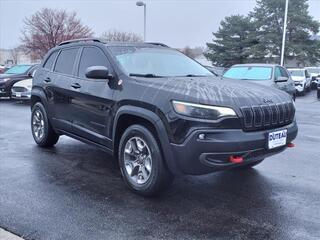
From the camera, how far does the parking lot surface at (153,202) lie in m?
3.60

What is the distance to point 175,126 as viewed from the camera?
3.86 meters

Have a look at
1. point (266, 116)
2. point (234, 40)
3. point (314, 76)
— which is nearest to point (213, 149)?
point (266, 116)

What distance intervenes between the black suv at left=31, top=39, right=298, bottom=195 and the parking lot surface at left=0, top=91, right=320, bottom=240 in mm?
420

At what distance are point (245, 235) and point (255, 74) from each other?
8.56m

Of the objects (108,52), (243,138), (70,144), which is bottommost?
(70,144)

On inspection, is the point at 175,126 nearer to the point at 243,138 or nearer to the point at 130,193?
the point at 243,138

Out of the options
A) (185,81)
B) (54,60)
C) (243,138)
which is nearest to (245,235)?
(243,138)

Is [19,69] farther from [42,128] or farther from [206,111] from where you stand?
[206,111]

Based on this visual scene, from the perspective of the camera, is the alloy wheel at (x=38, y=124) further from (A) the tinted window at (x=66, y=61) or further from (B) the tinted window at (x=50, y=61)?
(A) the tinted window at (x=66, y=61)

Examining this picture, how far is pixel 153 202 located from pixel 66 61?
289cm

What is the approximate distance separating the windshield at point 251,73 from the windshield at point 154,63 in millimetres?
5931

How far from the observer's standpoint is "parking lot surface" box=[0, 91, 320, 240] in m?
3.60

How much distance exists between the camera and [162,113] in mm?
3979

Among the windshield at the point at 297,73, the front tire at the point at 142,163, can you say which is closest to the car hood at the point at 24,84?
Result: the front tire at the point at 142,163
